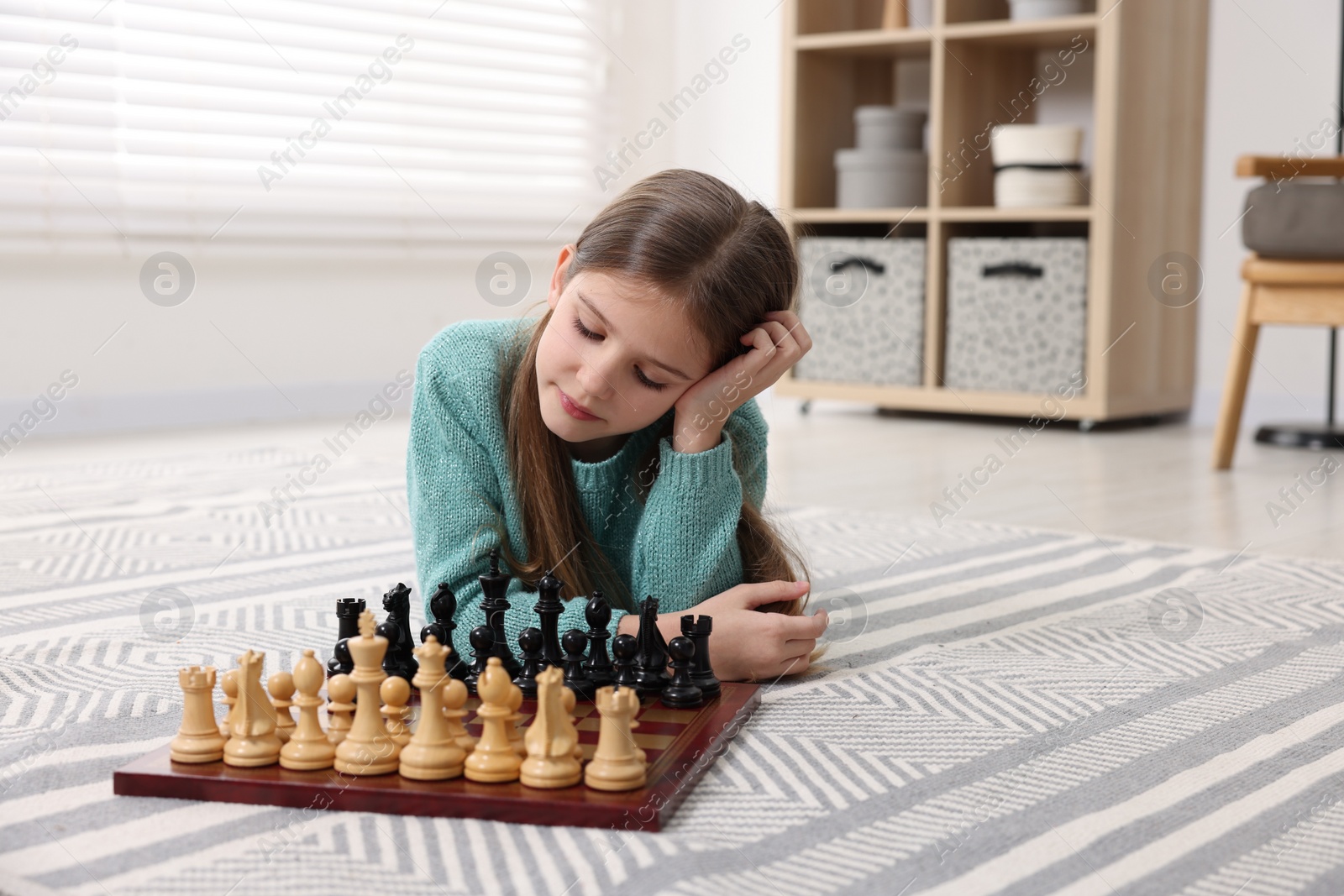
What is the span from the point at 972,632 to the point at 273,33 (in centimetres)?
287

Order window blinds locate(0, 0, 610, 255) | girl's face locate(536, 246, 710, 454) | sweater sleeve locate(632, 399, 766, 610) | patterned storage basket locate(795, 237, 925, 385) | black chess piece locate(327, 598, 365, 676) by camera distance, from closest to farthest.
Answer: black chess piece locate(327, 598, 365, 676) < girl's face locate(536, 246, 710, 454) < sweater sleeve locate(632, 399, 766, 610) < window blinds locate(0, 0, 610, 255) < patterned storage basket locate(795, 237, 925, 385)

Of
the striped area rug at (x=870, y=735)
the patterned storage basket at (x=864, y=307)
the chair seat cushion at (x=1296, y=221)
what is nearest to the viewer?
the striped area rug at (x=870, y=735)

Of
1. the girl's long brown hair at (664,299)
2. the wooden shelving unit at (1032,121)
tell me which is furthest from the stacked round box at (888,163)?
the girl's long brown hair at (664,299)

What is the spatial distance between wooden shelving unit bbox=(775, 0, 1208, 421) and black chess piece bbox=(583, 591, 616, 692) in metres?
2.21

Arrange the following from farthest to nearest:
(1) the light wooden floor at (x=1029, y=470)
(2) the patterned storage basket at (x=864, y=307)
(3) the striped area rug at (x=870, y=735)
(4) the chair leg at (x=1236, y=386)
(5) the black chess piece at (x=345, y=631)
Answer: (2) the patterned storage basket at (x=864, y=307)
(4) the chair leg at (x=1236, y=386)
(1) the light wooden floor at (x=1029, y=470)
(5) the black chess piece at (x=345, y=631)
(3) the striped area rug at (x=870, y=735)

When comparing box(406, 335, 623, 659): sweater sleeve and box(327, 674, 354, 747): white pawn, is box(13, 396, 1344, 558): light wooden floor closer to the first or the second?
box(406, 335, 623, 659): sweater sleeve

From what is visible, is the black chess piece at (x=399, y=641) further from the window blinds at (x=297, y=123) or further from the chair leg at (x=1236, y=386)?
the window blinds at (x=297, y=123)

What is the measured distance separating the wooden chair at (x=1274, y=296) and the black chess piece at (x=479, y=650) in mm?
2089

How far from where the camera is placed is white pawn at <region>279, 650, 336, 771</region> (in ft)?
3.01

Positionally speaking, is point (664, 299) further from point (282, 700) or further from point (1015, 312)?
point (1015, 312)

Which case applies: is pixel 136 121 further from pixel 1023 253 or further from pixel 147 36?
pixel 1023 253

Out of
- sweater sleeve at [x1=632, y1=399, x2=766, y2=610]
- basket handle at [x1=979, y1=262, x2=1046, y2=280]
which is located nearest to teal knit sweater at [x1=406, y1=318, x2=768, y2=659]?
sweater sleeve at [x1=632, y1=399, x2=766, y2=610]

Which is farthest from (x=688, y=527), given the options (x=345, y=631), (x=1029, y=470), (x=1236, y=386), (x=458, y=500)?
(x=1236, y=386)

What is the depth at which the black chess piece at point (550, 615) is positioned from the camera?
111 cm
